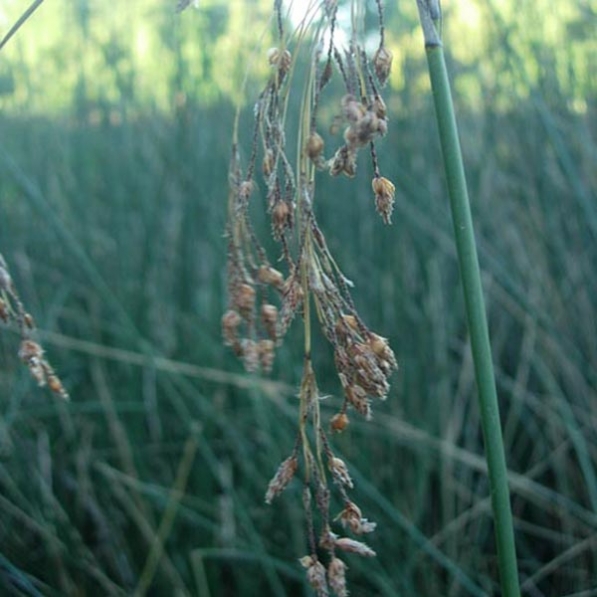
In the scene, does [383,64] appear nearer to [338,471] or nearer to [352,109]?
[352,109]

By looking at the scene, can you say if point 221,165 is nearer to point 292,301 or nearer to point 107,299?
point 107,299

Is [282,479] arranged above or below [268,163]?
below

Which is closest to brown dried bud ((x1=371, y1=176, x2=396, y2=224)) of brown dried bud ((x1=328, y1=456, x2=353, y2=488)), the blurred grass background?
brown dried bud ((x1=328, y1=456, x2=353, y2=488))

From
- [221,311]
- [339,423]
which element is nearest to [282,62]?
[339,423]

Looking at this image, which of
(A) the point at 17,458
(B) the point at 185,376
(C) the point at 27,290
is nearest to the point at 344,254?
(B) the point at 185,376

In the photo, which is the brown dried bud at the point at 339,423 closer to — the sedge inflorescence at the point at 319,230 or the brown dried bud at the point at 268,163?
the sedge inflorescence at the point at 319,230

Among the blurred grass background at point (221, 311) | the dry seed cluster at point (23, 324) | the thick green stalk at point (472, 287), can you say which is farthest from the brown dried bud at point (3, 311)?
the blurred grass background at point (221, 311)

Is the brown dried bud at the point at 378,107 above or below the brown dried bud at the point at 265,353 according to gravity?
above
